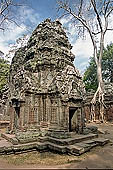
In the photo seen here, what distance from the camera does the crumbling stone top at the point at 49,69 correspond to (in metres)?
8.31

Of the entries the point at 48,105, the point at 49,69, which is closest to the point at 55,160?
the point at 48,105

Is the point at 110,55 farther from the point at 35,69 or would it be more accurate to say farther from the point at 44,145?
the point at 44,145

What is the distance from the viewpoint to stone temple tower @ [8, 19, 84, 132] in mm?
8000

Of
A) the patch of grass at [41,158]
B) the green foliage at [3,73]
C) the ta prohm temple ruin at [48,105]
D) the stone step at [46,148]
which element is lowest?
the patch of grass at [41,158]

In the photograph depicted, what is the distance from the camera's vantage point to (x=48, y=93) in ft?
28.3

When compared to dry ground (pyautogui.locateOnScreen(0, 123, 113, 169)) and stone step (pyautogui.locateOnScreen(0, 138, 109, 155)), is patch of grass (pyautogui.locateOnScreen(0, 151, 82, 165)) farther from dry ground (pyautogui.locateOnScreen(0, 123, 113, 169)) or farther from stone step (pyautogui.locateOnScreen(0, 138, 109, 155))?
stone step (pyautogui.locateOnScreen(0, 138, 109, 155))

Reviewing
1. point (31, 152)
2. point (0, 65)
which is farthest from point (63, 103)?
point (0, 65)

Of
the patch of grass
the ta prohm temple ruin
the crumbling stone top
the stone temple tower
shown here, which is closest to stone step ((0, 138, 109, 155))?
the ta prohm temple ruin

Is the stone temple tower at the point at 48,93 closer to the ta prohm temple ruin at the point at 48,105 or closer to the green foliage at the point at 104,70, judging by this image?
the ta prohm temple ruin at the point at 48,105

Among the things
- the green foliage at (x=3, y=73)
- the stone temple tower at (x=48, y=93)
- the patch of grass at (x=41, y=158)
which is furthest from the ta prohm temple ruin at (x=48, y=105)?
the green foliage at (x=3, y=73)

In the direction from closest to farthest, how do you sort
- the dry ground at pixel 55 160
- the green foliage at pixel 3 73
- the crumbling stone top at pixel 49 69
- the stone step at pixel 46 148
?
the dry ground at pixel 55 160, the stone step at pixel 46 148, the crumbling stone top at pixel 49 69, the green foliage at pixel 3 73

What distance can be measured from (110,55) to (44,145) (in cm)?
3045

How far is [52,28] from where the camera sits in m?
10.9

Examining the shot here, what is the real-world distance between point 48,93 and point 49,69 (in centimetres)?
176
